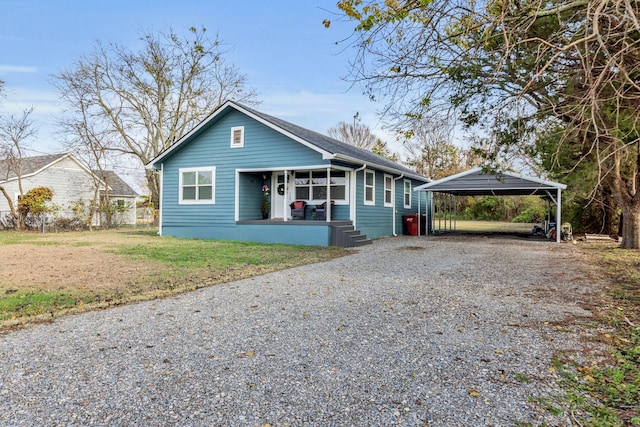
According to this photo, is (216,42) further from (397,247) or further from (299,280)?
(299,280)

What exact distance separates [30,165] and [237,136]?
17585mm

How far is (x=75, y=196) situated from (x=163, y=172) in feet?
46.6

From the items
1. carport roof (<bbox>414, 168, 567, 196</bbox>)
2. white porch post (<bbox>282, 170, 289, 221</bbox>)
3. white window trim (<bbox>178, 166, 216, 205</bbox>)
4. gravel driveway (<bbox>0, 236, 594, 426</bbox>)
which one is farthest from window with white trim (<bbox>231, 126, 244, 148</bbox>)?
gravel driveway (<bbox>0, 236, 594, 426</bbox>)

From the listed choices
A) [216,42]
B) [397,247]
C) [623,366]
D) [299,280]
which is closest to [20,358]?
[299,280]

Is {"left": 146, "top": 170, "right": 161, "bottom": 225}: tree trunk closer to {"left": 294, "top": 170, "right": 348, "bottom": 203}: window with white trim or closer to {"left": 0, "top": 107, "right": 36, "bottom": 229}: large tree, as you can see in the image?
{"left": 0, "top": 107, "right": 36, "bottom": 229}: large tree

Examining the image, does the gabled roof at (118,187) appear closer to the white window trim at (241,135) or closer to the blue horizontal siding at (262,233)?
the blue horizontal siding at (262,233)

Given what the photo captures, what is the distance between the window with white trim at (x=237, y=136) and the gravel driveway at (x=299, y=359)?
931cm

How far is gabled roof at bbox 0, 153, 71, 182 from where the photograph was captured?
2239 cm

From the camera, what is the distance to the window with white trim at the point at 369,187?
14.6 meters

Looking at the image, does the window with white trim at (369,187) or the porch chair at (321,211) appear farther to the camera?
the window with white trim at (369,187)

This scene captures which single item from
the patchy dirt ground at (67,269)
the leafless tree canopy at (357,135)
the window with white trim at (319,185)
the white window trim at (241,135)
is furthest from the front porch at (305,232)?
the leafless tree canopy at (357,135)

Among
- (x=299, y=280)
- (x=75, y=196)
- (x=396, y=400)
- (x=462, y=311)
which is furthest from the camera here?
(x=75, y=196)

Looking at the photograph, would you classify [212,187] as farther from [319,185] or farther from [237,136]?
[319,185]

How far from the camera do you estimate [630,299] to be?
5398mm
